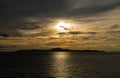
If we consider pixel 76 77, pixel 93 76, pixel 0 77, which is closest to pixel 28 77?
pixel 0 77

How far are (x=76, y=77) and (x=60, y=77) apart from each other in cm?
563

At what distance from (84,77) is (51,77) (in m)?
11.7

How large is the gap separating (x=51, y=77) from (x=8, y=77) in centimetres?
1500

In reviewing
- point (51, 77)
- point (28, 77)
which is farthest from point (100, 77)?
point (28, 77)

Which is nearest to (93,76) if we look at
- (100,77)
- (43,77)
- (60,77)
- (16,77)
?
(100,77)

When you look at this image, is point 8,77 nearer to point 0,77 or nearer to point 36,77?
point 0,77

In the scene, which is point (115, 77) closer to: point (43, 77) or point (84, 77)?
point (84, 77)

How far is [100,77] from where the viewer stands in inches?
3784

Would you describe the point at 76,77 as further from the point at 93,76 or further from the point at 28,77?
the point at 28,77

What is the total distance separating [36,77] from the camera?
95812 millimetres

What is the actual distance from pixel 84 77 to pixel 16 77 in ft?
77.3

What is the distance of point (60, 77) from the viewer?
97.2 meters

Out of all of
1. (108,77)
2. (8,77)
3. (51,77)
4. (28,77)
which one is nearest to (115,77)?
(108,77)

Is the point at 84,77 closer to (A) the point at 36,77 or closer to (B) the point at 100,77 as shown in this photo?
(B) the point at 100,77
